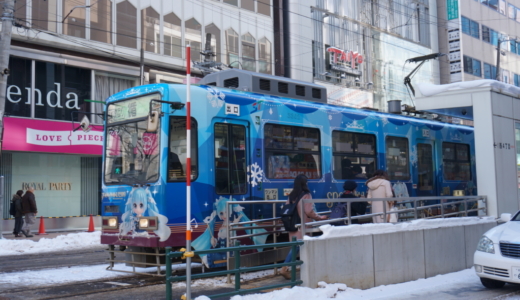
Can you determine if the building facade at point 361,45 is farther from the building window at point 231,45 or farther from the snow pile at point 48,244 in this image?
the snow pile at point 48,244

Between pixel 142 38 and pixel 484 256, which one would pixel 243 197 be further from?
pixel 142 38

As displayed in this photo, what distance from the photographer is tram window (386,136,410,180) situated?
14.1 m

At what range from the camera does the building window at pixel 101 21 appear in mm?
24219

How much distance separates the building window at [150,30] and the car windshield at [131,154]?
16.1 meters

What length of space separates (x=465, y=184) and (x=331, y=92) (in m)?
19.5

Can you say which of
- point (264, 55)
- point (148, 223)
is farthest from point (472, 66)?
point (148, 223)

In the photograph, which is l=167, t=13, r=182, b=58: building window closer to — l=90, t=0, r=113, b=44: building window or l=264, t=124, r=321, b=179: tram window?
l=90, t=0, r=113, b=44: building window

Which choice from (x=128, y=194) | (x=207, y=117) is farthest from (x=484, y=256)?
(x=128, y=194)

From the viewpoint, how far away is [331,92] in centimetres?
3575

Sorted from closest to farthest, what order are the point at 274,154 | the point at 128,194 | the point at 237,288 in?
1. the point at 237,288
2. the point at 128,194
3. the point at 274,154

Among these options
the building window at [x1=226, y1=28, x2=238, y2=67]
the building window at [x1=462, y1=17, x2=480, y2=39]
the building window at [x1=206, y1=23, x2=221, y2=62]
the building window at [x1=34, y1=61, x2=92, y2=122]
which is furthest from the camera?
the building window at [x1=462, y1=17, x2=480, y2=39]

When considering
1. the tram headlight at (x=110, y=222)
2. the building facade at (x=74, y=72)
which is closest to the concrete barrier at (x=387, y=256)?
the tram headlight at (x=110, y=222)

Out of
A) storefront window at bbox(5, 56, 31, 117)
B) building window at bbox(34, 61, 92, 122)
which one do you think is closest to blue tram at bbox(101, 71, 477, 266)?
storefront window at bbox(5, 56, 31, 117)

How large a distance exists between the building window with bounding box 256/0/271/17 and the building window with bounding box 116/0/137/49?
8.39m
